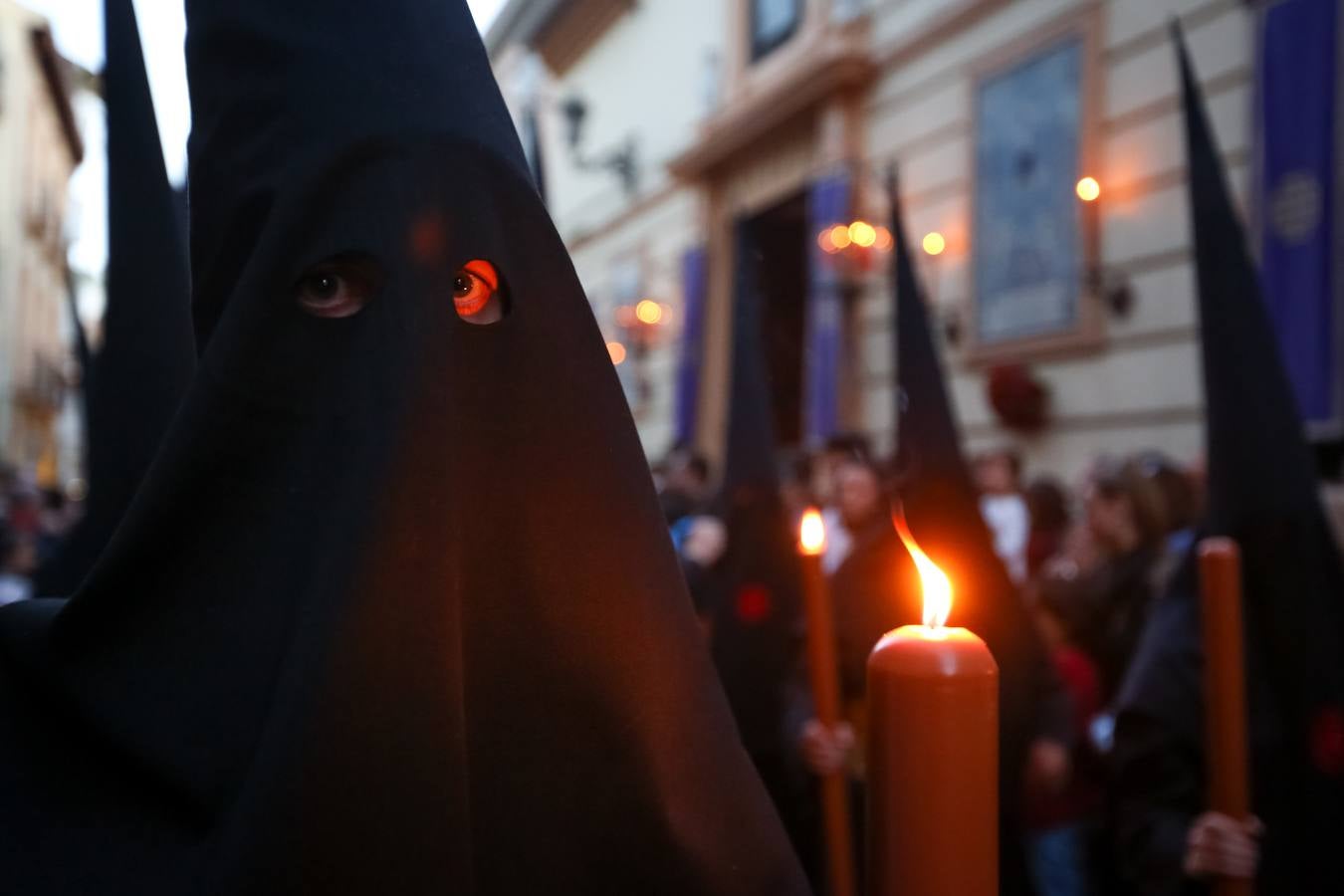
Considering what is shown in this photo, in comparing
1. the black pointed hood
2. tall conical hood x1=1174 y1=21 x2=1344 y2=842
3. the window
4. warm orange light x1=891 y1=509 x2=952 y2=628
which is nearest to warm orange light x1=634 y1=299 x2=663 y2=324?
the window

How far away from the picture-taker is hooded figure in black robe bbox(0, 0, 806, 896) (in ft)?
3.63

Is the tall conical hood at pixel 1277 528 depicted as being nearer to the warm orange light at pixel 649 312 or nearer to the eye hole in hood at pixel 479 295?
the eye hole in hood at pixel 479 295

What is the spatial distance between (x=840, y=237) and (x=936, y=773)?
373 inches

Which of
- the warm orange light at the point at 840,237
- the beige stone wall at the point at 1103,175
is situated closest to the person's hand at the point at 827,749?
the beige stone wall at the point at 1103,175

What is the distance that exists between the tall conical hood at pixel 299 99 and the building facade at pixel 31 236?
28616 millimetres

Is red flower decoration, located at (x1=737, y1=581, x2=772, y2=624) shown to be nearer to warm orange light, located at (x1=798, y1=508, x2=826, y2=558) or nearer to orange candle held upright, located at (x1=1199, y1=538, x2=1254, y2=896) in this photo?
warm orange light, located at (x1=798, y1=508, x2=826, y2=558)

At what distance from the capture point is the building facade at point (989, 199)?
635 cm

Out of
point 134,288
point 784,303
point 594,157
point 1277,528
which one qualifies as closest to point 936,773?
point 1277,528

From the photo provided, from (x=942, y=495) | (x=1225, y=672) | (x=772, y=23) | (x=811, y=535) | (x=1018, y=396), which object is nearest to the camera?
(x=1225, y=672)

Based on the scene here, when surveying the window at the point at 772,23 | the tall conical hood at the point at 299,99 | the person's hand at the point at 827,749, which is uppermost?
the window at the point at 772,23

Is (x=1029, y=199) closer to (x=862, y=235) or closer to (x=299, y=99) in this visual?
(x=862, y=235)

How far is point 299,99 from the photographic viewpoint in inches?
52.1

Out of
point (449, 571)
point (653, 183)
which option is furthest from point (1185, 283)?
point (653, 183)

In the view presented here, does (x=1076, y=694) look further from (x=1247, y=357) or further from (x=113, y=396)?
(x=113, y=396)
